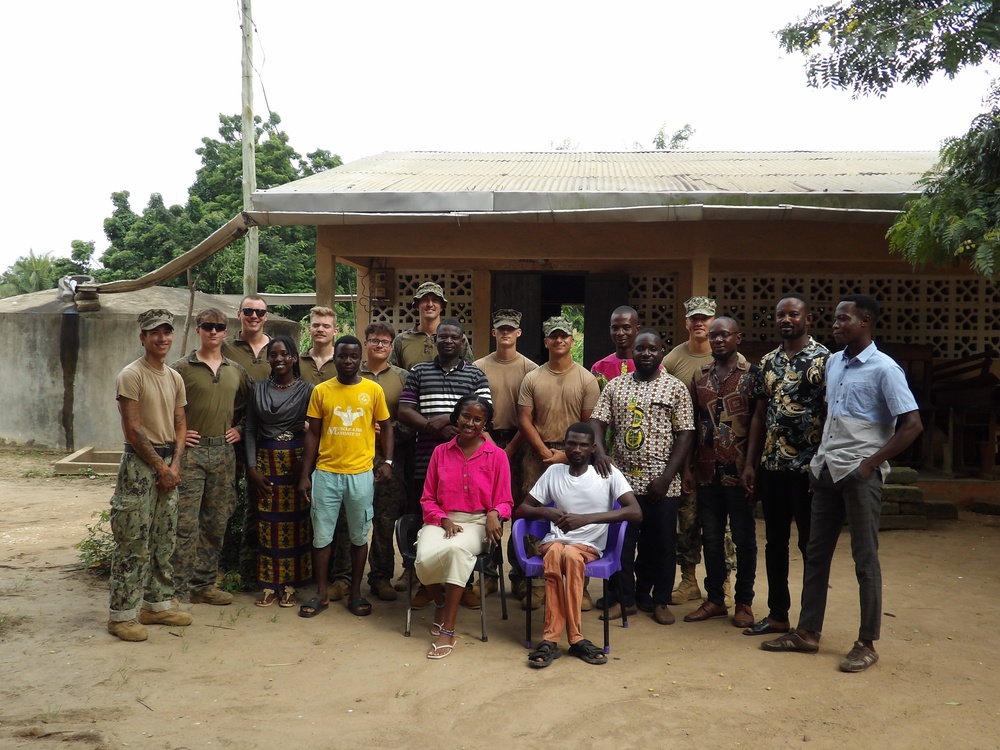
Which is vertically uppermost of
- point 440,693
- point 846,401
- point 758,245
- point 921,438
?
point 758,245

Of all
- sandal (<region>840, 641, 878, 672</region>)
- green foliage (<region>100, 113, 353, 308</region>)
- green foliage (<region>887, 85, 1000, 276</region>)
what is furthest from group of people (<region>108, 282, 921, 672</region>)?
green foliage (<region>100, 113, 353, 308</region>)

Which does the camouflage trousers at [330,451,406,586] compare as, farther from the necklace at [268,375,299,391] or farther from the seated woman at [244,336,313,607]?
the necklace at [268,375,299,391]

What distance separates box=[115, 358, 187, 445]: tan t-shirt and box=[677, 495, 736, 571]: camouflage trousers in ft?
9.84

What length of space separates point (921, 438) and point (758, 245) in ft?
9.62

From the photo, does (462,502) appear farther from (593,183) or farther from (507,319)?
(593,183)


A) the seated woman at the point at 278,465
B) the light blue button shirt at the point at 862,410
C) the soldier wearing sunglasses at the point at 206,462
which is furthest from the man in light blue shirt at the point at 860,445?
the soldier wearing sunglasses at the point at 206,462

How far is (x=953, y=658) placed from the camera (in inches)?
170

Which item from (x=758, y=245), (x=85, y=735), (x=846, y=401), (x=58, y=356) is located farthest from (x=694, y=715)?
(x=58, y=356)

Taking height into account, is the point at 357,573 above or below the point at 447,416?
below

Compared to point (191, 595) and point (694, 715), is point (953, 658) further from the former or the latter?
point (191, 595)

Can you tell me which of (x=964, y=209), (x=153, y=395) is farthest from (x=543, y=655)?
(x=964, y=209)

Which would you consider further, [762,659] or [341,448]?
[341,448]

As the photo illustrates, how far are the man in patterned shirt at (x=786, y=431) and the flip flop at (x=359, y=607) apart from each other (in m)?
2.31

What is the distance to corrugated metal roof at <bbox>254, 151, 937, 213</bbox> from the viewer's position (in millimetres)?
7062
